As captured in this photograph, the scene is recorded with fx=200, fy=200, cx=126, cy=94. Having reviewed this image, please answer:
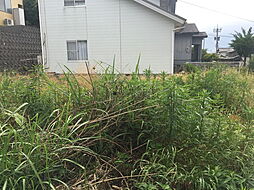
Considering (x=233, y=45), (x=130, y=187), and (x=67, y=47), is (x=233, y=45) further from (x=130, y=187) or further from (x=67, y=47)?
(x=130, y=187)

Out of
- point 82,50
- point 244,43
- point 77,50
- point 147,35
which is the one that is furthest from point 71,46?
A: point 244,43

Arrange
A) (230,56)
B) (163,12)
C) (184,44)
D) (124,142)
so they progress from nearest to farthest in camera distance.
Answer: (124,142) < (163,12) < (184,44) < (230,56)

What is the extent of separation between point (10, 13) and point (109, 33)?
10173 mm

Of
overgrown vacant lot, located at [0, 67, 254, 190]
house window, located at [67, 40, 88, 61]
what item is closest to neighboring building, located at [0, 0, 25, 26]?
house window, located at [67, 40, 88, 61]

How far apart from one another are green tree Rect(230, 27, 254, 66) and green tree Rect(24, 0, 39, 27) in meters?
20.6

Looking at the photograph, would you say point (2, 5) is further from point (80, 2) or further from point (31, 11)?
point (80, 2)

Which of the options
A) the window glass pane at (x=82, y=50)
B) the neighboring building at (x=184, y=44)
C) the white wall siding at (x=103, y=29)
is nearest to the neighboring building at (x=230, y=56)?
the neighboring building at (x=184, y=44)

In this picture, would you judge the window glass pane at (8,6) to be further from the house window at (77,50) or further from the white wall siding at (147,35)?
the white wall siding at (147,35)

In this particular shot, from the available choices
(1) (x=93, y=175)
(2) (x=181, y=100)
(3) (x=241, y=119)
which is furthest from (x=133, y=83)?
(3) (x=241, y=119)

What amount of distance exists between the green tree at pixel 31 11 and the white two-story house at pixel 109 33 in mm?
11931

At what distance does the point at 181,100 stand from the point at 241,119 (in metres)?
1.16

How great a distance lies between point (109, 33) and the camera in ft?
32.8

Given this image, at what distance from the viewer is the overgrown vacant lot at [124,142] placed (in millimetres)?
1278

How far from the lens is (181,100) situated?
1584mm
